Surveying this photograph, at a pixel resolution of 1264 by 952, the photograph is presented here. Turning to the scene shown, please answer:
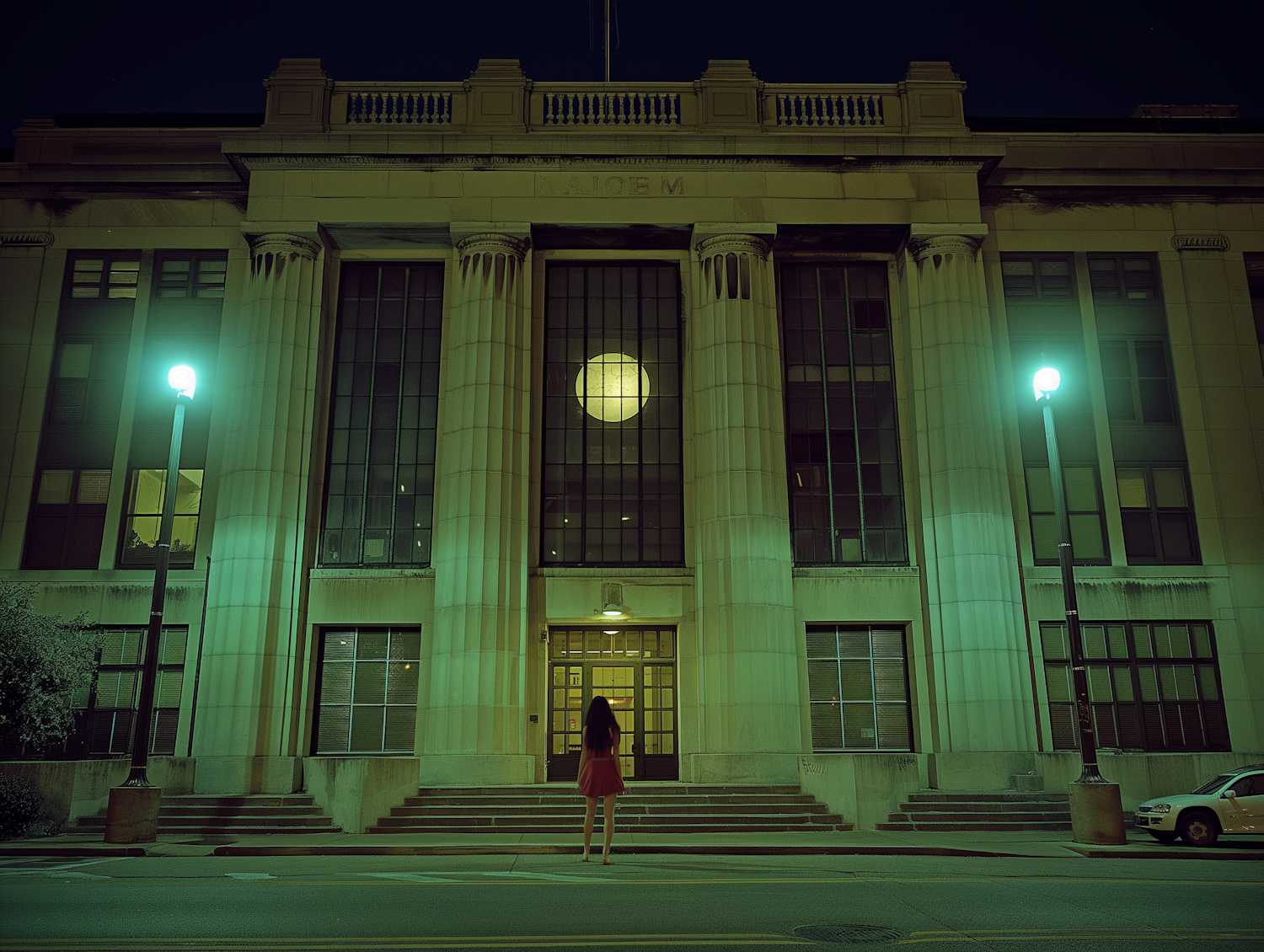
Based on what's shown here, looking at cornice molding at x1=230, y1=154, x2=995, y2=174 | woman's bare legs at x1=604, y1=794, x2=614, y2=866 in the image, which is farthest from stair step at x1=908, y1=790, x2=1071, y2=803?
cornice molding at x1=230, y1=154, x2=995, y2=174

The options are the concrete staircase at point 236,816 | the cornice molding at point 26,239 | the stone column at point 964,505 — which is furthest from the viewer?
the cornice molding at point 26,239

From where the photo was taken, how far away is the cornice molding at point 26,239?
26.9m

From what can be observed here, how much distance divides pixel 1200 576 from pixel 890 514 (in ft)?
25.6

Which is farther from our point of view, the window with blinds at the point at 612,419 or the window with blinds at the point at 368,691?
the window with blinds at the point at 612,419

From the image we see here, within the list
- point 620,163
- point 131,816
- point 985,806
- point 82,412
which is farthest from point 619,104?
point 131,816

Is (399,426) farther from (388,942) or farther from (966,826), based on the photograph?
(388,942)

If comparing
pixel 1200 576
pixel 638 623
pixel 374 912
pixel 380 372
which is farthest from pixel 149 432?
pixel 1200 576

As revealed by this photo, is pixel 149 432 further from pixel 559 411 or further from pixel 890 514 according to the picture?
pixel 890 514

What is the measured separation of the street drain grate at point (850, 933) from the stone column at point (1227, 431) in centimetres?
1994

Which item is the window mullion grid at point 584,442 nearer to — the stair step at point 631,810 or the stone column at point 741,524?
the stone column at point 741,524

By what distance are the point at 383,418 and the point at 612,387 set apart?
238 inches

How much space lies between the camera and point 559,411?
86.5 feet

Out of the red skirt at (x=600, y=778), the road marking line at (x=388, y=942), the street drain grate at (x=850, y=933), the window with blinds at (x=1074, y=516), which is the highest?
the window with blinds at (x=1074, y=516)

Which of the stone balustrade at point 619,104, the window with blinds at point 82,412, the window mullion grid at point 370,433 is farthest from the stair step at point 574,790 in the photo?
the stone balustrade at point 619,104
